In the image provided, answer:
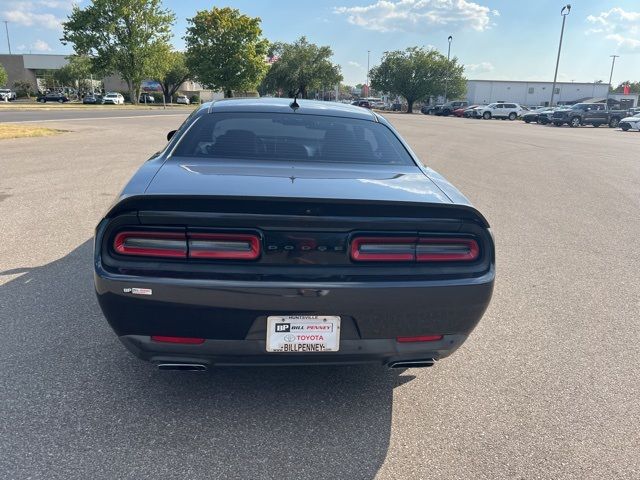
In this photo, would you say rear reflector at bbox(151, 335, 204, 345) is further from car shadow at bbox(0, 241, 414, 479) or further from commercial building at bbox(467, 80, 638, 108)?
commercial building at bbox(467, 80, 638, 108)

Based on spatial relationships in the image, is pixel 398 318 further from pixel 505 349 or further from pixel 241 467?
pixel 505 349

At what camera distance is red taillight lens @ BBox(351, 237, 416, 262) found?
2395 mm

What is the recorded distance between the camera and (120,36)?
196 feet

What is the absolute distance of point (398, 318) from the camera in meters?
2.43

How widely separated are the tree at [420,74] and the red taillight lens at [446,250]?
7380cm

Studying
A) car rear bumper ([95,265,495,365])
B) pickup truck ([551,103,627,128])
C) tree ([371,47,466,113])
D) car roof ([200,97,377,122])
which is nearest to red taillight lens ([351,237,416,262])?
car rear bumper ([95,265,495,365])

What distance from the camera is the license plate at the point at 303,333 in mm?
2359

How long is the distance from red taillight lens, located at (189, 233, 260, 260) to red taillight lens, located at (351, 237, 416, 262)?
0.48 meters

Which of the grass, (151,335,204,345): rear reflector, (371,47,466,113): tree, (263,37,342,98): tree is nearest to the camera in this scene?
(151,335,204,345): rear reflector

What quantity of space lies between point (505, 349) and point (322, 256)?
76.5 inches

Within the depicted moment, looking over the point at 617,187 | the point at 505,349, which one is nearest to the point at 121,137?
the point at 617,187

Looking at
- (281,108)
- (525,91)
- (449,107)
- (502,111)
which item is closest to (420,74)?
(449,107)

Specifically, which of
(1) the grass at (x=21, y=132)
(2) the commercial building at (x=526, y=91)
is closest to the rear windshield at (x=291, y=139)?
(1) the grass at (x=21, y=132)

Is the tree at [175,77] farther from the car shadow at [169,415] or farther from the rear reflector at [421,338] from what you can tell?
the rear reflector at [421,338]
